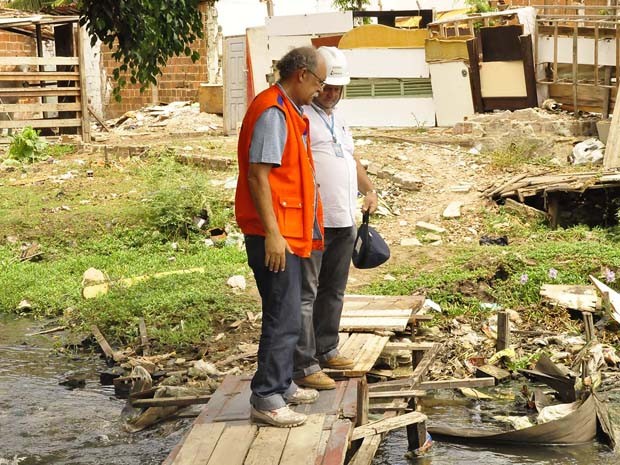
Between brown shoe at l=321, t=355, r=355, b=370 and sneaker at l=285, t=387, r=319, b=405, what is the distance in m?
0.51

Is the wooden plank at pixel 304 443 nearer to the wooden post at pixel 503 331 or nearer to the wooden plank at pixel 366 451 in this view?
the wooden plank at pixel 366 451

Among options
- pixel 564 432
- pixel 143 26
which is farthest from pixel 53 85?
pixel 564 432

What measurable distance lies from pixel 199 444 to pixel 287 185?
1208 mm

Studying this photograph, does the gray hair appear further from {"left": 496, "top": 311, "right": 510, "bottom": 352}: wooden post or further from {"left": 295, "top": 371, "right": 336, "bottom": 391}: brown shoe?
{"left": 496, "top": 311, "right": 510, "bottom": 352}: wooden post

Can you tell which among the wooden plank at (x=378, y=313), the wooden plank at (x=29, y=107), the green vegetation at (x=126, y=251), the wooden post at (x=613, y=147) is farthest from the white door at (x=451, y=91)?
the wooden plank at (x=378, y=313)

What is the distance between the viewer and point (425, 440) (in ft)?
20.2

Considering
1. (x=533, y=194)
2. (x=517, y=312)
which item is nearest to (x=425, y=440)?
(x=517, y=312)

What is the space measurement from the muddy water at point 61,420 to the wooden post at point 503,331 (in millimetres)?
2479

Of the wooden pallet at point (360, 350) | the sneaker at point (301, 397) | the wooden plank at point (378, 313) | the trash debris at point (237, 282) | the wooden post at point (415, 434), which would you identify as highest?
the sneaker at point (301, 397)

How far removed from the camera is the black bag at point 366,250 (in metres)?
5.62

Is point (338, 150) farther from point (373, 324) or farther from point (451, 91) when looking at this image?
point (451, 91)

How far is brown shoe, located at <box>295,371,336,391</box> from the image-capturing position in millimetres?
5148

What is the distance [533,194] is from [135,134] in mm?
11140

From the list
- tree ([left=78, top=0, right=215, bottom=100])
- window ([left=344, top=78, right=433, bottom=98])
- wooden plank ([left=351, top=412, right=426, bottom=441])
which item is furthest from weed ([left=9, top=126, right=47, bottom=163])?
wooden plank ([left=351, top=412, right=426, bottom=441])
